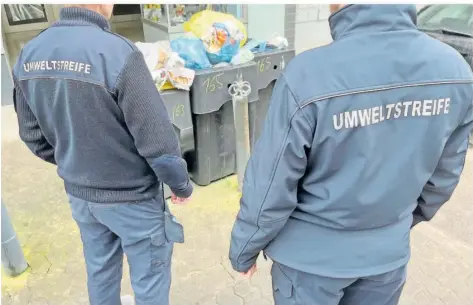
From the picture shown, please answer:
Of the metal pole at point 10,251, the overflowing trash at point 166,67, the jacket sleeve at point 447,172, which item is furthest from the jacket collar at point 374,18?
the metal pole at point 10,251

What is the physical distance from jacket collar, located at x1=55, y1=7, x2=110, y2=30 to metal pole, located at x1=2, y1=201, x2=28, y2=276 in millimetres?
1425

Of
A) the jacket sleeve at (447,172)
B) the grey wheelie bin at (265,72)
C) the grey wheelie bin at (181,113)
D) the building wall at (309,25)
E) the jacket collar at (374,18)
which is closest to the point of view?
the jacket collar at (374,18)

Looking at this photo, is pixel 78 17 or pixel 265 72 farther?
pixel 265 72

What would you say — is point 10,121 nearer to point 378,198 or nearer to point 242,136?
point 242,136

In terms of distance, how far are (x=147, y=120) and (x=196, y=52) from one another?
1623mm

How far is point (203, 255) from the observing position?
2.65 metres

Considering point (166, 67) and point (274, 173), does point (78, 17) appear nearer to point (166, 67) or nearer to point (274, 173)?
point (274, 173)

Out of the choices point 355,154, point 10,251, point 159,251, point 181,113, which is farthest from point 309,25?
point 355,154

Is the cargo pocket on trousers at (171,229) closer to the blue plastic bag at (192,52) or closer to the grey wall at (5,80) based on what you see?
the blue plastic bag at (192,52)

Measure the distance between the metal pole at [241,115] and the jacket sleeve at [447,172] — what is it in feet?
5.77

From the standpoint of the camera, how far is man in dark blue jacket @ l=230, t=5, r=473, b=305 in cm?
104

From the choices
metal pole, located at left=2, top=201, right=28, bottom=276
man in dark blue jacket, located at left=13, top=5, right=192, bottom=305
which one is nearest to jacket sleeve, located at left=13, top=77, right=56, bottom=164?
man in dark blue jacket, located at left=13, top=5, right=192, bottom=305

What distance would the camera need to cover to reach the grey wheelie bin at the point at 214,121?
2984 millimetres

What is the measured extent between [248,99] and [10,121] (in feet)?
10.5
